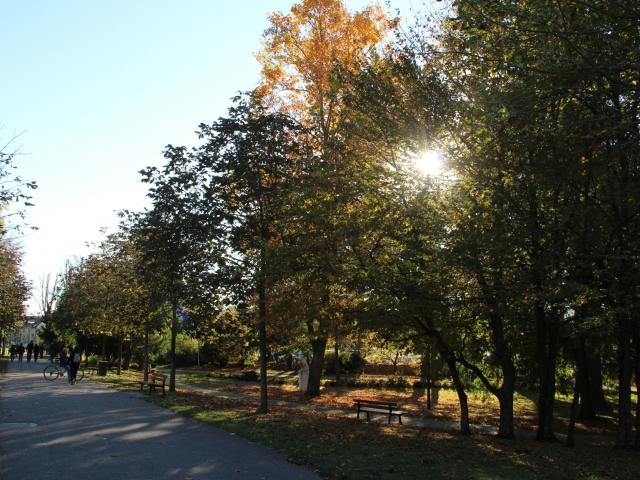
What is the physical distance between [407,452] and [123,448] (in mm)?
4786

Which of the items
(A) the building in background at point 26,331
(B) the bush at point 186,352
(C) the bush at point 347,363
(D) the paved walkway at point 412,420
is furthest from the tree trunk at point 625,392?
(A) the building in background at point 26,331

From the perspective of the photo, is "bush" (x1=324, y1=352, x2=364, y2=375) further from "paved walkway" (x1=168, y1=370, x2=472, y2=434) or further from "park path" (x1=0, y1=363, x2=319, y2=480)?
"park path" (x1=0, y1=363, x2=319, y2=480)

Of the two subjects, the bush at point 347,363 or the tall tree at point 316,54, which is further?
the bush at point 347,363

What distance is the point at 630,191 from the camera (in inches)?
389

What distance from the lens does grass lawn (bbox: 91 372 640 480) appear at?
8383mm

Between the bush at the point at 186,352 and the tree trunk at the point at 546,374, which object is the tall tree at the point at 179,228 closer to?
the tree trunk at the point at 546,374

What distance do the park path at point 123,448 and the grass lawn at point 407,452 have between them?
1.82ft

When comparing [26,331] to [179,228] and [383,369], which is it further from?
[179,228]

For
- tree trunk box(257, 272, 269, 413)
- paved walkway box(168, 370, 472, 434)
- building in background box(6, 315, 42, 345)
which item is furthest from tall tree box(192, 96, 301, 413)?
building in background box(6, 315, 42, 345)

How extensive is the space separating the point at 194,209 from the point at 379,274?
7.36 meters

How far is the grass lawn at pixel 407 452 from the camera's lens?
27.5 feet

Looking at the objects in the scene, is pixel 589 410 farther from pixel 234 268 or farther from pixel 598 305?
pixel 234 268

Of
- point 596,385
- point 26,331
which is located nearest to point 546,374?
point 596,385

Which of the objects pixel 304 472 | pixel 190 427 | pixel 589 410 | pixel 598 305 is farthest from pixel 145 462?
pixel 589 410
